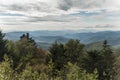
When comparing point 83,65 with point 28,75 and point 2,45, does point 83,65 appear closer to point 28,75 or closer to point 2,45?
point 2,45

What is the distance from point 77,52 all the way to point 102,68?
17.6 m

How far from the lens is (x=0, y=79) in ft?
61.2

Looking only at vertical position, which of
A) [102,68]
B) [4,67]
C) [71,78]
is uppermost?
[4,67]

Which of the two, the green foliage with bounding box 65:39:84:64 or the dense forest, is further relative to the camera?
the green foliage with bounding box 65:39:84:64

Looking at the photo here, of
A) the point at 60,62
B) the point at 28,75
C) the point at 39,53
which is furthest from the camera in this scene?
the point at 39,53

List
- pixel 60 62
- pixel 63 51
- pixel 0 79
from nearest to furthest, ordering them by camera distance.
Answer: pixel 0 79 → pixel 60 62 → pixel 63 51

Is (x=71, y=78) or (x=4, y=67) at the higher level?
(x=4, y=67)

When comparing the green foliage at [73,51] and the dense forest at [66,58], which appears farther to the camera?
the green foliage at [73,51]

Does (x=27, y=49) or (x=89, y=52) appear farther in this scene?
(x=27, y=49)

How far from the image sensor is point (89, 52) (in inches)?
2820

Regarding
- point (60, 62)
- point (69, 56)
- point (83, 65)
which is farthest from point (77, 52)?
point (83, 65)

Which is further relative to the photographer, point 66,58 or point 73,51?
point 73,51

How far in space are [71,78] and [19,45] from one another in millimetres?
80414

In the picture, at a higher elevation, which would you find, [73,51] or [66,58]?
[73,51]
